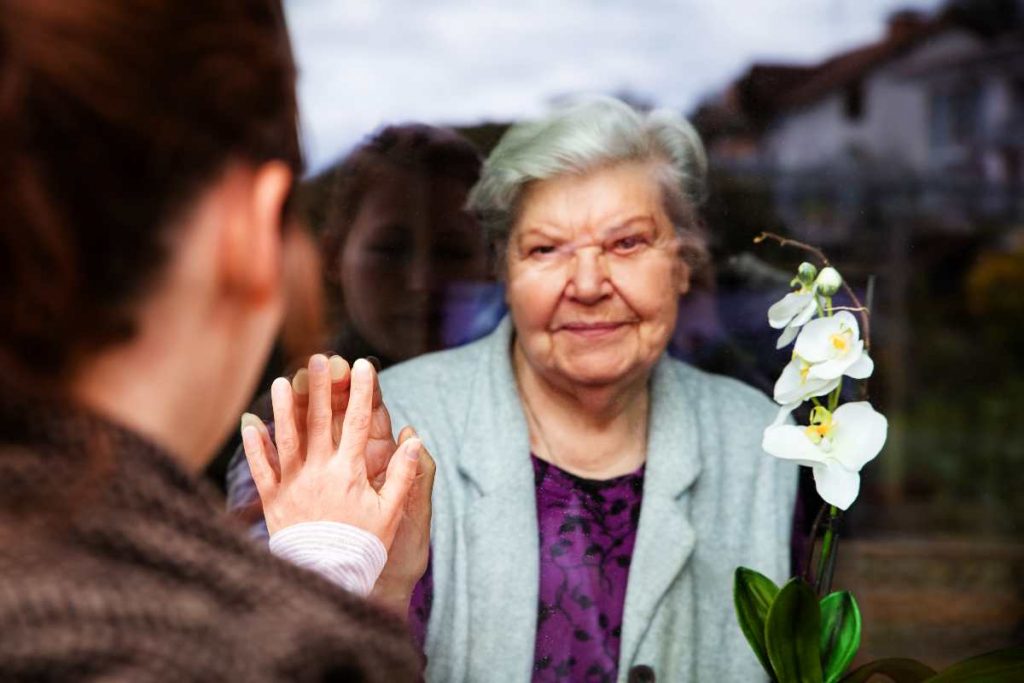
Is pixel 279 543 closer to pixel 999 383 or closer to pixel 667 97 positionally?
pixel 667 97

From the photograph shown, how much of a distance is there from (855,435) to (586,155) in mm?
539

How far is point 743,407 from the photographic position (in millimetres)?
1761

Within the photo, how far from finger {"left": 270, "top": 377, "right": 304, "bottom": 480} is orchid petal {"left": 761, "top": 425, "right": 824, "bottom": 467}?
22.9 inches

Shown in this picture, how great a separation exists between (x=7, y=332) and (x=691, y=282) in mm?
1185

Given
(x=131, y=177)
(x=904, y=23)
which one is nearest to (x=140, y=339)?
(x=131, y=177)

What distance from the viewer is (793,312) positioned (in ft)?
4.78

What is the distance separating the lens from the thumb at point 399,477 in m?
1.15

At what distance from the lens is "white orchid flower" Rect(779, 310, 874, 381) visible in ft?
4.49

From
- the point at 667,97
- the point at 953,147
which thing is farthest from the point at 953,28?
the point at 667,97

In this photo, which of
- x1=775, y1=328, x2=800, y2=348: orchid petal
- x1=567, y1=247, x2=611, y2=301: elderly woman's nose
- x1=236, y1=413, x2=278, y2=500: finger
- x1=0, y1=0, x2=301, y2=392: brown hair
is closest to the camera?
x1=0, y1=0, x2=301, y2=392: brown hair

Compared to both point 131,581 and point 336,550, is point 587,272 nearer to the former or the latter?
point 336,550

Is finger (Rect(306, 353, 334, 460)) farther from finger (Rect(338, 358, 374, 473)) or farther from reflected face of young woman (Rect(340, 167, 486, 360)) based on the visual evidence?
reflected face of young woman (Rect(340, 167, 486, 360))

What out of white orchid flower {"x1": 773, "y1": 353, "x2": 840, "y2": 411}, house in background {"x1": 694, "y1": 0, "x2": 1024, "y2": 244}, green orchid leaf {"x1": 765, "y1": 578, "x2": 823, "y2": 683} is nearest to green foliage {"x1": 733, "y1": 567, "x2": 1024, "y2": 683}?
green orchid leaf {"x1": 765, "y1": 578, "x2": 823, "y2": 683}

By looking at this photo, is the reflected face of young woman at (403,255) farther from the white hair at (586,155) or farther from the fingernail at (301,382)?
the fingernail at (301,382)
